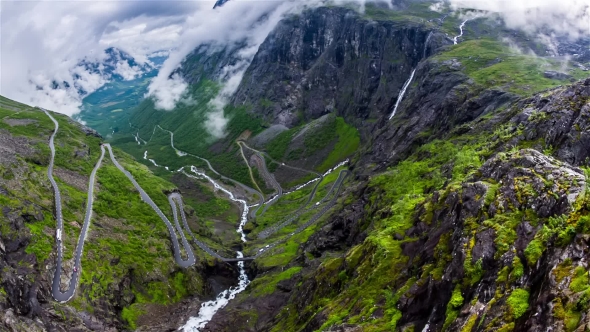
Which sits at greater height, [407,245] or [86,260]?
[407,245]

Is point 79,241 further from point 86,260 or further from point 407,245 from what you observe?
point 407,245

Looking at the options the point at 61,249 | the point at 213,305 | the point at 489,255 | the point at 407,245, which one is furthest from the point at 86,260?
the point at 489,255

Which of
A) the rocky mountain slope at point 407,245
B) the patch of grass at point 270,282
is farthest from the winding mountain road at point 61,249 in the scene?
the patch of grass at point 270,282

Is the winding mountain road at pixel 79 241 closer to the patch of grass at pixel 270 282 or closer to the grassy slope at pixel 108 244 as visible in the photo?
the grassy slope at pixel 108 244

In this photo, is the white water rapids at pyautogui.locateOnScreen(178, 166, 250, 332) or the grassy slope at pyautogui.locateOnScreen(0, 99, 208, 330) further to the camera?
the grassy slope at pyautogui.locateOnScreen(0, 99, 208, 330)

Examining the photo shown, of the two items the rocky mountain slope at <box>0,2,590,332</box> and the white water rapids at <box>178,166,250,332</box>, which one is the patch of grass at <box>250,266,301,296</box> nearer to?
the rocky mountain slope at <box>0,2,590,332</box>

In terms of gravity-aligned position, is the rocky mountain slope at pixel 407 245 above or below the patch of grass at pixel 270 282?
above

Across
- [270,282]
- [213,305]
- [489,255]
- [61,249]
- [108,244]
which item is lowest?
[213,305]

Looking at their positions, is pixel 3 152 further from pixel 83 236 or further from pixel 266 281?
pixel 266 281

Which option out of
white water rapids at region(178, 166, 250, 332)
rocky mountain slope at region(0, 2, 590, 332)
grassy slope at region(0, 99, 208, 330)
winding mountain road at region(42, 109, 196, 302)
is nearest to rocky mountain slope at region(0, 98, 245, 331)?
grassy slope at region(0, 99, 208, 330)

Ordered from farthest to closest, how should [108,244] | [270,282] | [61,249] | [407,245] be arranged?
[108,244]
[270,282]
[61,249]
[407,245]

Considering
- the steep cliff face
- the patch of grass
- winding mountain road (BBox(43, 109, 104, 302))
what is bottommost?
the patch of grass
